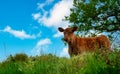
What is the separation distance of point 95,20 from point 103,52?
1839 centimetres

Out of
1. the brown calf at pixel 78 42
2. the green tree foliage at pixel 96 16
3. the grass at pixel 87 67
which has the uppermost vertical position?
the green tree foliage at pixel 96 16

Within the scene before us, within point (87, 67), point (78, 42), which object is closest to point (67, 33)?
point (78, 42)

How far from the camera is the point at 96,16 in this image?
99.3ft

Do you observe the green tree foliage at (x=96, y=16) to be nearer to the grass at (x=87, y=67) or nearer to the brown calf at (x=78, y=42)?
the brown calf at (x=78, y=42)

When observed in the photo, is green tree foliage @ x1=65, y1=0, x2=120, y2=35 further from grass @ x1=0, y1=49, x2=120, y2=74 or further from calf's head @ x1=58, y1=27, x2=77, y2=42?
grass @ x1=0, y1=49, x2=120, y2=74

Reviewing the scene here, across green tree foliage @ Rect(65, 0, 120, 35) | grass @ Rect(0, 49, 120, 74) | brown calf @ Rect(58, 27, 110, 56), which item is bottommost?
grass @ Rect(0, 49, 120, 74)

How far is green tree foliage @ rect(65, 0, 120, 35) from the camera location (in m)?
29.9

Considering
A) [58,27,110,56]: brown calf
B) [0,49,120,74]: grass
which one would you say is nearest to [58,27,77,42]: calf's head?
[58,27,110,56]: brown calf

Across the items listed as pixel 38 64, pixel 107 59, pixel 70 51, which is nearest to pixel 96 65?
pixel 107 59

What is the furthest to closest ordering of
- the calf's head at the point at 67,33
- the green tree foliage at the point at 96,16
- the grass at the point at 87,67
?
the green tree foliage at the point at 96,16 → the calf's head at the point at 67,33 → the grass at the point at 87,67

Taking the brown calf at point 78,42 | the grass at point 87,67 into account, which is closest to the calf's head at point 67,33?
the brown calf at point 78,42

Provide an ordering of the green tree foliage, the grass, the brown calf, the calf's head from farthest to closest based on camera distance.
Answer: the green tree foliage < the brown calf < the calf's head < the grass

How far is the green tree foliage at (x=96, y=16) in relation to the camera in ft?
98.2

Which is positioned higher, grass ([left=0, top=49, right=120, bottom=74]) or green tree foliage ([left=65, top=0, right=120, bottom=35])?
green tree foliage ([left=65, top=0, right=120, bottom=35])
